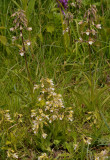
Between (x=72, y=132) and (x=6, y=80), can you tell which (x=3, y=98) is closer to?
(x=6, y=80)

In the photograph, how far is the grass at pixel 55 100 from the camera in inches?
76.6

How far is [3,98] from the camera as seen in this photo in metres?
2.41

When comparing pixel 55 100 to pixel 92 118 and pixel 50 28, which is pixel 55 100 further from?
pixel 50 28

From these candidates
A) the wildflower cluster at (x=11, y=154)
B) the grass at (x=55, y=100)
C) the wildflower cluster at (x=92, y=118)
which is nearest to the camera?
the wildflower cluster at (x=11, y=154)

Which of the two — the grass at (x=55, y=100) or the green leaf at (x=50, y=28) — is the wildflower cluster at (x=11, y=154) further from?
the green leaf at (x=50, y=28)

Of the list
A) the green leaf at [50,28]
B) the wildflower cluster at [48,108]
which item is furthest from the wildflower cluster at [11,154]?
the green leaf at [50,28]

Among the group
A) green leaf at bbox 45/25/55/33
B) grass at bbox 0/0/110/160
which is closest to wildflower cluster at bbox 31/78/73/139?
grass at bbox 0/0/110/160

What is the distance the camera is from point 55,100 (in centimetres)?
194

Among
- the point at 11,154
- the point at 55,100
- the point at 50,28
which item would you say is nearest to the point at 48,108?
the point at 55,100

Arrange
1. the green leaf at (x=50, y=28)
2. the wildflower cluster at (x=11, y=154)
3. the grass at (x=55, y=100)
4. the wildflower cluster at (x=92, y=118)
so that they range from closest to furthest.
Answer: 1. the wildflower cluster at (x=11, y=154)
2. the grass at (x=55, y=100)
3. the wildflower cluster at (x=92, y=118)
4. the green leaf at (x=50, y=28)

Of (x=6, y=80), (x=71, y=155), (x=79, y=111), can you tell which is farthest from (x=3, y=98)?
(x=71, y=155)

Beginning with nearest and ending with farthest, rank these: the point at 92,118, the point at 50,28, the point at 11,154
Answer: the point at 11,154 < the point at 92,118 < the point at 50,28

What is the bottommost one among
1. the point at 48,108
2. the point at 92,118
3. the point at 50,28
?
the point at 92,118

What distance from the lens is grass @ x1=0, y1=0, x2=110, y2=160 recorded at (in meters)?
1.95
